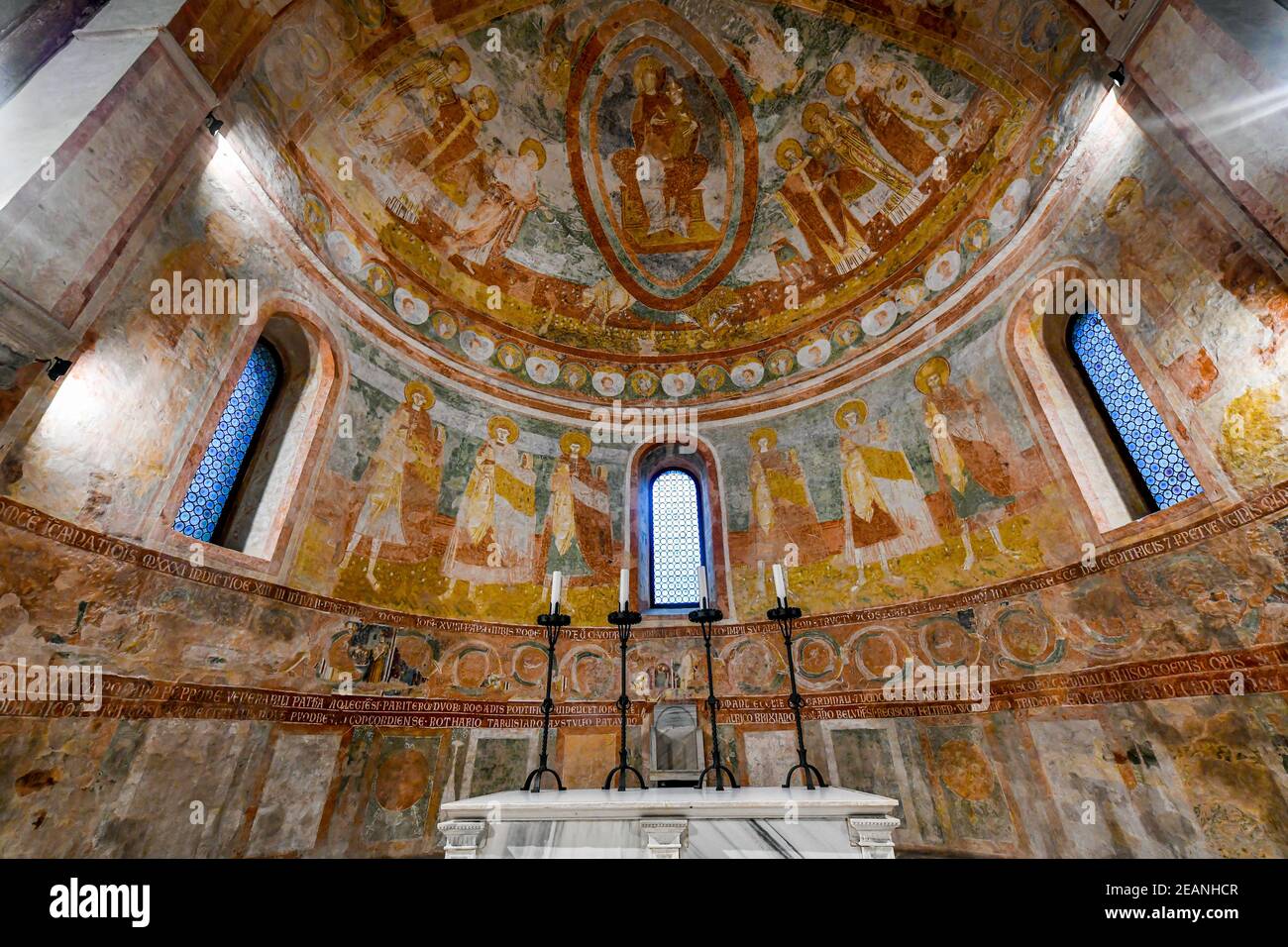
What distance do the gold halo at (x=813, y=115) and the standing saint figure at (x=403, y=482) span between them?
8298 mm

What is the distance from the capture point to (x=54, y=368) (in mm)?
4016

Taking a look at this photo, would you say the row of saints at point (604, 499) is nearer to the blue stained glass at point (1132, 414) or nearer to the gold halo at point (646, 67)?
the blue stained glass at point (1132, 414)

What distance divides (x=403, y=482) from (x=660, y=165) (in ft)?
26.0

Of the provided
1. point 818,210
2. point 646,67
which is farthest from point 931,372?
point 646,67

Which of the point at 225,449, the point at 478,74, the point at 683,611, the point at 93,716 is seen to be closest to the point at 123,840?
the point at 93,716

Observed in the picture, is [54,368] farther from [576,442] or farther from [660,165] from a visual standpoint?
[660,165]

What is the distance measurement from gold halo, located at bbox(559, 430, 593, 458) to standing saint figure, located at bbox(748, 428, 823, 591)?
313cm

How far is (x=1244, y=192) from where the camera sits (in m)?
4.41

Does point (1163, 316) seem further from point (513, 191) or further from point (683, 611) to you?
point (513, 191)

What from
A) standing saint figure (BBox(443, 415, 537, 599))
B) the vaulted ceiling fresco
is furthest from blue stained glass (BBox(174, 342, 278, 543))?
standing saint figure (BBox(443, 415, 537, 599))

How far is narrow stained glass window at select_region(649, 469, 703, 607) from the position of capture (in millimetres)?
9070

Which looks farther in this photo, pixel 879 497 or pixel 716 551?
pixel 716 551

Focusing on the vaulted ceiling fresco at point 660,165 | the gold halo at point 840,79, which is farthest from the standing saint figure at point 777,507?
the gold halo at point 840,79

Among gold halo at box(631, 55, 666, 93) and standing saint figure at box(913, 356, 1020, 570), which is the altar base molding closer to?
standing saint figure at box(913, 356, 1020, 570)
